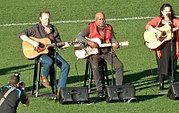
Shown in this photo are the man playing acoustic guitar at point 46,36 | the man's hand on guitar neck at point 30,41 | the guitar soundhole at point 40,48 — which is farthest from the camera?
the man playing acoustic guitar at point 46,36

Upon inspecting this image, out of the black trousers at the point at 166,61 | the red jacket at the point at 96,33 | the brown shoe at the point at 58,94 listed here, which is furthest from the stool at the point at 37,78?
the black trousers at the point at 166,61

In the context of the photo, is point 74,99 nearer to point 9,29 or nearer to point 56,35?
point 56,35

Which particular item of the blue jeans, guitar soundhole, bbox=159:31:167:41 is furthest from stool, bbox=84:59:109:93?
guitar soundhole, bbox=159:31:167:41

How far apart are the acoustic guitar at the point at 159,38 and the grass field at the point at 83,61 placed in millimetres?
952

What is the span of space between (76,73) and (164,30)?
279 cm

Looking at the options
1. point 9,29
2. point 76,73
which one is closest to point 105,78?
point 76,73

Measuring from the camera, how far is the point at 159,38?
17609mm

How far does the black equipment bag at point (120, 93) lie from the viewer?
16.7 meters

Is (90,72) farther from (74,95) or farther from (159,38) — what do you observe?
(159,38)

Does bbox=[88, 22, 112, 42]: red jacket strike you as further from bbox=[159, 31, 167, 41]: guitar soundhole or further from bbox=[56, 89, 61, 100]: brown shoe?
bbox=[56, 89, 61, 100]: brown shoe

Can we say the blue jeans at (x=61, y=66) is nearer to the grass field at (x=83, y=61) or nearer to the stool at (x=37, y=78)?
the stool at (x=37, y=78)

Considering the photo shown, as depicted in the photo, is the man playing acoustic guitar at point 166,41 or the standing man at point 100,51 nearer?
the standing man at point 100,51

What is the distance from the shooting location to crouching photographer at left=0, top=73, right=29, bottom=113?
14.2 metres

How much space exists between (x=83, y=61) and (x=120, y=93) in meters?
4.05
